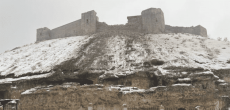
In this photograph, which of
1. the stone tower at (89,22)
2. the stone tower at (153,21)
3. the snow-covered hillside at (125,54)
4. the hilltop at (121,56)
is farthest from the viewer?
the stone tower at (89,22)

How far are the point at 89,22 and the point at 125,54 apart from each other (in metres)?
8.75

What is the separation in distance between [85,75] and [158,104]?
181 inches

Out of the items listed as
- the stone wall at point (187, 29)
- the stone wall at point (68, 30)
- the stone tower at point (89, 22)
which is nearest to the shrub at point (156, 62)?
the stone wall at point (187, 29)

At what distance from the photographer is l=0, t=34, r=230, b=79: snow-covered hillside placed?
12289 mm

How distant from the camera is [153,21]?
19.3 m

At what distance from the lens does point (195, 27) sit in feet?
67.9

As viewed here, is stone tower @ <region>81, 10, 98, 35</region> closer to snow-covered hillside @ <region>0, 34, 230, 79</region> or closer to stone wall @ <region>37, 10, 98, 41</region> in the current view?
stone wall @ <region>37, 10, 98, 41</region>

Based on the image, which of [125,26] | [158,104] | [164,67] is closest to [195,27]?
[125,26]

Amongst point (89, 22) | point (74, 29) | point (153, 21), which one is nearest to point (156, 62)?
point (153, 21)

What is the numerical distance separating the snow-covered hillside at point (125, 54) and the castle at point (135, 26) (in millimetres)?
1815

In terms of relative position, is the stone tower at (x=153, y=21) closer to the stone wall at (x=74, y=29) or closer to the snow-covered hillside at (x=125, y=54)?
the snow-covered hillside at (x=125, y=54)

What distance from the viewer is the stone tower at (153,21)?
1925cm

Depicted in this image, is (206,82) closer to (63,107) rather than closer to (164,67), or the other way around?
(164,67)

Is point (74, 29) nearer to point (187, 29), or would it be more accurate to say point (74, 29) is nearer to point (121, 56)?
point (121, 56)
